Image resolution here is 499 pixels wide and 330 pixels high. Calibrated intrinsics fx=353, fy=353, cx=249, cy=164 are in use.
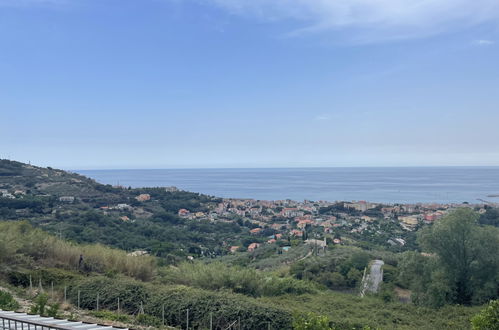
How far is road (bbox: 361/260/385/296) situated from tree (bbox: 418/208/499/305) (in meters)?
3.00

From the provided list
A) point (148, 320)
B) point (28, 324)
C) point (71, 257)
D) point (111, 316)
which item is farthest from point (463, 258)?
point (71, 257)

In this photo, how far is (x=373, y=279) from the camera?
51.8 ft

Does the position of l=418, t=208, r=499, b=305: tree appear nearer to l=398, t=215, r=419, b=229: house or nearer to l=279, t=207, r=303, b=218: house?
l=398, t=215, r=419, b=229: house

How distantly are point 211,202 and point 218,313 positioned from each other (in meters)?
47.7

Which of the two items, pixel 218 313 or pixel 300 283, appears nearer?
pixel 218 313

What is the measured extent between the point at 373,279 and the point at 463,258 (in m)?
4.57

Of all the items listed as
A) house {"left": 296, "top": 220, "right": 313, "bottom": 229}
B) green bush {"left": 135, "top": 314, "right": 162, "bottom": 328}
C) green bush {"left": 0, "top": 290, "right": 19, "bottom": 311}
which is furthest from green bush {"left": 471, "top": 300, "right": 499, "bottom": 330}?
house {"left": 296, "top": 220, "right": 313, "bottom": 229}

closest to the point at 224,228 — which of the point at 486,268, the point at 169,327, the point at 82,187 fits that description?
the point at 82,187

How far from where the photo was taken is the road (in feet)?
47.8

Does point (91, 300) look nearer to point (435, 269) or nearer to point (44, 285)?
point (44, 285)

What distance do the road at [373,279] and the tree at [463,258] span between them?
300 cm

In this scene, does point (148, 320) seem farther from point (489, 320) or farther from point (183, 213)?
point (183, 213)

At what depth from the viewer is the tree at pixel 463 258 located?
37.6ft

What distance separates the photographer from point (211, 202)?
54750mm
